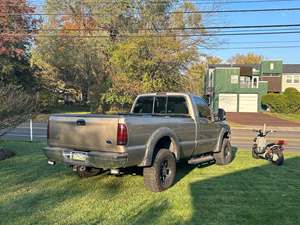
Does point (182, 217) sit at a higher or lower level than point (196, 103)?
lower

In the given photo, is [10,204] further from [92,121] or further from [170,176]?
[170,176]

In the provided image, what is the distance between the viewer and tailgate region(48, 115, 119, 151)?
646 cm

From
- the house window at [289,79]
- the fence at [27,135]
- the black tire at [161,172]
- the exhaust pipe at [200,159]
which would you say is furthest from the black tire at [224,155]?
the house window at [289,79]

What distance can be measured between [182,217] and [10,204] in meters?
2.80

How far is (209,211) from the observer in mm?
5863

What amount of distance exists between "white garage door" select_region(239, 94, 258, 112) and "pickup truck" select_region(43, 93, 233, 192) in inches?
1761

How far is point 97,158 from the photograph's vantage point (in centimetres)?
652

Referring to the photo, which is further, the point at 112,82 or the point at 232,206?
the point at 112,82

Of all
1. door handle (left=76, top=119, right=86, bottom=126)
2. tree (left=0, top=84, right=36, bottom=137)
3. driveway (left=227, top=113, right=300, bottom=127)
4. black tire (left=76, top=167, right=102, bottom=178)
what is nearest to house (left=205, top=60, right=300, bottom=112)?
driveway (left=227, top=113, right=300, bottom=127)

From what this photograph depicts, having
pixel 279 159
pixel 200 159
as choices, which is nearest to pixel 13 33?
pixel 200 159

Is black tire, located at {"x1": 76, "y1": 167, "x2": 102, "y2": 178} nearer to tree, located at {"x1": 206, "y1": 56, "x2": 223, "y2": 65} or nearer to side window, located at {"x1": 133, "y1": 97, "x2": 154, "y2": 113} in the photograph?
side window, located at {"x1": 133, "y1": 97, "x2": 154, "y2": 113}

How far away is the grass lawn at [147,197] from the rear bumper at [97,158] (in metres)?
0.57

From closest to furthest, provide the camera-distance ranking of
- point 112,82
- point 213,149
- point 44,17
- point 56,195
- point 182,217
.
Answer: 1. point 182,217
2. point 56,195
3. point 213,149
4. point 112,82
5. point 44,17

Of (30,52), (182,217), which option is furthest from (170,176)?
(30,52)
